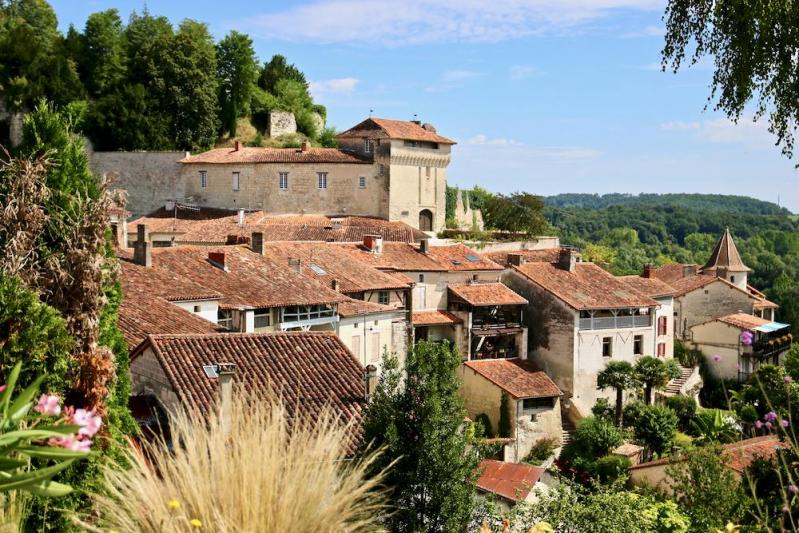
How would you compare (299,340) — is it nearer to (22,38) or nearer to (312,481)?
(312,481)

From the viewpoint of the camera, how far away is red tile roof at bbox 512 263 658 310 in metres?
34.2

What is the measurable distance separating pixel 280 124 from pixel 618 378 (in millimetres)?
31199

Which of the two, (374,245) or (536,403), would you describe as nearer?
(536,403)

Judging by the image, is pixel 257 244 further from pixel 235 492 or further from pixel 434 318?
pixel 235 492

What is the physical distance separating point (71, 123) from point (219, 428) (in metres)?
7.34

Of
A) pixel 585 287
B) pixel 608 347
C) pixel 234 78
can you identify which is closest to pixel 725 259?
pixel 585 287

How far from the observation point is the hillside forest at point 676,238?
6383 centimetres

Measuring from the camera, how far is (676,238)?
498 feet

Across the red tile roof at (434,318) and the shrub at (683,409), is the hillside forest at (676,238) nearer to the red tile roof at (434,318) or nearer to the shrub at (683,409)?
the shrub at (683,409)

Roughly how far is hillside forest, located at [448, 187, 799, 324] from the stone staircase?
15.3 metres

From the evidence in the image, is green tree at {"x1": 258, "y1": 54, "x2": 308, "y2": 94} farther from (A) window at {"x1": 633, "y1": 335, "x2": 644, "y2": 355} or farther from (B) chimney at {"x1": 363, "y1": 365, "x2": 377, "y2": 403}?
(B) chimney at {"x1": 363, "y1": 365, "x2": 377, "y2": 403}

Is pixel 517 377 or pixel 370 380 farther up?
pixel 370 380

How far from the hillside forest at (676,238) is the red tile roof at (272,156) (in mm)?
11222

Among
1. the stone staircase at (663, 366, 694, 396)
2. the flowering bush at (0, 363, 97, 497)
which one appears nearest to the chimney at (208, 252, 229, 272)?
the stone staircase at (663, 366, 694, 396)
